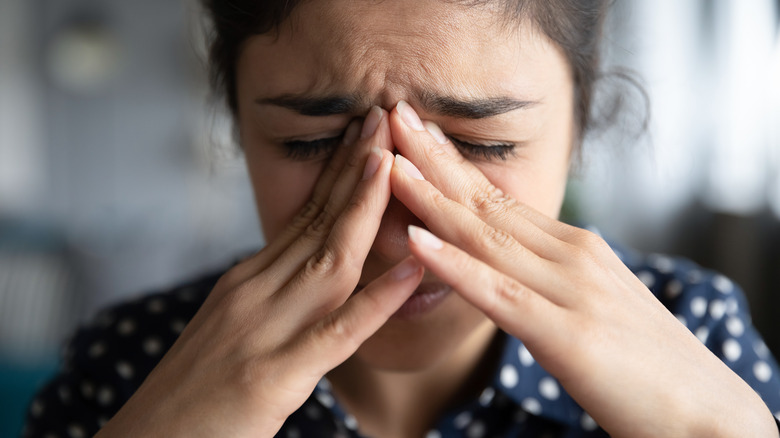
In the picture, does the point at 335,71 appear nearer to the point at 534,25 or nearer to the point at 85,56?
the point at 534,25

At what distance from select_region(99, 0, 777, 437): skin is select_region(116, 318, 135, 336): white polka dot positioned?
1.41ft

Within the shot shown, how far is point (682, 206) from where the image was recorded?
165 inches

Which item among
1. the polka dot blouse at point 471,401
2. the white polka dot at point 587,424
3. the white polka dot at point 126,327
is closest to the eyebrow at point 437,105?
the polka dot blouse at point 471,401

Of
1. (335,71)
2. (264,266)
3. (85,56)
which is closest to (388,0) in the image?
(335,71)

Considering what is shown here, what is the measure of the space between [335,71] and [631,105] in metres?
0.78

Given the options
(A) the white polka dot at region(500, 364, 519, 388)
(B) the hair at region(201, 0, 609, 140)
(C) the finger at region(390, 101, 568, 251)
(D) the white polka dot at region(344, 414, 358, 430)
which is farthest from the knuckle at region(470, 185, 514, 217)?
(D) the white polka dot at region(344, 414, 358, 430)

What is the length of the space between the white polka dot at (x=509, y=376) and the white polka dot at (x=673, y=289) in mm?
393

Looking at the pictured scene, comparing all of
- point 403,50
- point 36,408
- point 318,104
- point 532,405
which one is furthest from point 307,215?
point 36,408

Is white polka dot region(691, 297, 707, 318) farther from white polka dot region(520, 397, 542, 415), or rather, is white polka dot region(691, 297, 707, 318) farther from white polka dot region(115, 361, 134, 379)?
white polka dot region(115, 361, 134, 379)

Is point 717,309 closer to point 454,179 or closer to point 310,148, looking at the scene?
point 454,179

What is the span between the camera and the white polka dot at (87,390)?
3.82 ft

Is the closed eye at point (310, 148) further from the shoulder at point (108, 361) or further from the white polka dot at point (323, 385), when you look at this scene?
the shoulder at point (108, 361)

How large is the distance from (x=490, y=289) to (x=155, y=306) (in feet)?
2.67

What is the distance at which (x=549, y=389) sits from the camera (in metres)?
1.06
